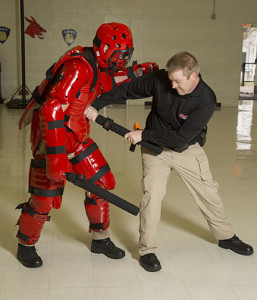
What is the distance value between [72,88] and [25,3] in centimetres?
1008

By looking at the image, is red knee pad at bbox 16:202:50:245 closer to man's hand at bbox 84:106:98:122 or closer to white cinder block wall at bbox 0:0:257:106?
man's hand at bbox 84:106:98:122

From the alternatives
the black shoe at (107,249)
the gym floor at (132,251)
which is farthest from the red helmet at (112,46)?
the gym floor at (132,251)

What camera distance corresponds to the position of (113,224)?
3.78 meters

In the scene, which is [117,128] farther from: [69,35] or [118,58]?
[69,35]

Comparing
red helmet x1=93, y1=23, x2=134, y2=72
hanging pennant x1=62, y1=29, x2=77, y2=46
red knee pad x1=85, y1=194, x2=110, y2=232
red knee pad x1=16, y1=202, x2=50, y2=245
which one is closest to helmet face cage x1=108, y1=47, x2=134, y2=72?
red helmet x1=93, y1=23, x2=134, y2=72

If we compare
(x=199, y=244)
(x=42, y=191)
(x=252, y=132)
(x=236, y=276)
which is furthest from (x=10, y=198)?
(x=252, y=132)

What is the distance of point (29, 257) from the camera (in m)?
3.01

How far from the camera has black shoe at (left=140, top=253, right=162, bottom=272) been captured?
2.95 metres

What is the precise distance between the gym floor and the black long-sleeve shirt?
868mm

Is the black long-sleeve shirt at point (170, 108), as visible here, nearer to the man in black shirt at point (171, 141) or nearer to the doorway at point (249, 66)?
the man in black shirt at point (171, 141)

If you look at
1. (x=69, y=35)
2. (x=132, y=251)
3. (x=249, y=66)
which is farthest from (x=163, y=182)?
(x=249, y=66)

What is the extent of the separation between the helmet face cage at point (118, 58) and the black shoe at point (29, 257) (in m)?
1.40

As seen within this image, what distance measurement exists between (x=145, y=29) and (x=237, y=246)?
1002 centimetres

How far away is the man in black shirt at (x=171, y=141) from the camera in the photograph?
283cm
